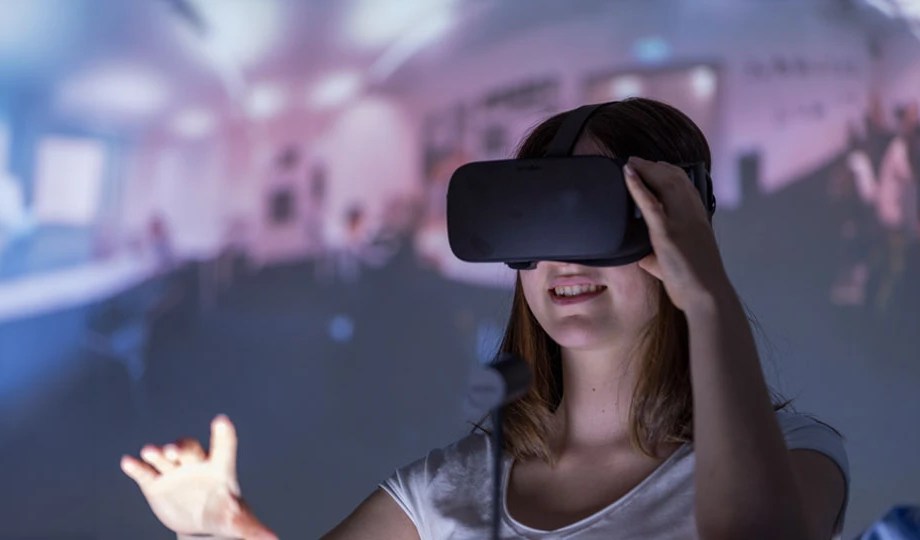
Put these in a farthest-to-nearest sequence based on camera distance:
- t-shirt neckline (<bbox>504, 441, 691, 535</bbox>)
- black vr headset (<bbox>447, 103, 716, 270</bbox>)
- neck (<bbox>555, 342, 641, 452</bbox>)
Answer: neck (<bbox>555, 342, 641, 452</bbox>) < t-shirt neckline (<bbox>504, 441, 691, 535</bbox>) < black vr headset (<bbox>447, 103, 716, 270</bbox>)

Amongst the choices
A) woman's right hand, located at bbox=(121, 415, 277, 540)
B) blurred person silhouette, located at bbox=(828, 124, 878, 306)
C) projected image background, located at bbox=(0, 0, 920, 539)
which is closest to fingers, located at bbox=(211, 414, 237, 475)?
woman's right hand, located at bbox=(121, 415, 277, 540)

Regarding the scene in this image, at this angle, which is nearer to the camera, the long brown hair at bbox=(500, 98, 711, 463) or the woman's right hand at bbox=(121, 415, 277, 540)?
the woman's right hand at bbox=(121, 415, 277, 540)

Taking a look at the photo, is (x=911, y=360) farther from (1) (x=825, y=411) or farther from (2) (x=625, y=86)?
(2) (x=625, y=86)

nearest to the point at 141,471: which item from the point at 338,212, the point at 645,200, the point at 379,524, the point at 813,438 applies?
the point at 379,524

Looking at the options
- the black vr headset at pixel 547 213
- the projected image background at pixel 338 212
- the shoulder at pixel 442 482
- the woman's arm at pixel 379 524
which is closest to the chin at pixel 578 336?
the black vr headset at pixel 547 213

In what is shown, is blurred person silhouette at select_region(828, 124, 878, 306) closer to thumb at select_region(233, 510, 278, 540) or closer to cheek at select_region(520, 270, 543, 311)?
cheek at select_region(520, 270, 543, 311)

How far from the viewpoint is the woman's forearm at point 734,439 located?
A: 101 centimetres

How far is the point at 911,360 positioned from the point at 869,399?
0.17 m

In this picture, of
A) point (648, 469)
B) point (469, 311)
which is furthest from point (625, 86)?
point (648, 469)

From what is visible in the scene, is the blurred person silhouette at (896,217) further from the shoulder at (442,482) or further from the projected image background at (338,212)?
the shoulder at (442,482)

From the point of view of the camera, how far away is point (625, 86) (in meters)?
3.35

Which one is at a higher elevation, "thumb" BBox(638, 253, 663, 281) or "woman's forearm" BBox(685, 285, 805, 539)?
"thumb" BBox(638, 253, 663, 281)

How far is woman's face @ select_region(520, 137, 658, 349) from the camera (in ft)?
4.07

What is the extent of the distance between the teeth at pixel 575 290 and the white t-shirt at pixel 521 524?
209 mm
